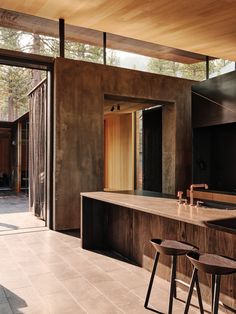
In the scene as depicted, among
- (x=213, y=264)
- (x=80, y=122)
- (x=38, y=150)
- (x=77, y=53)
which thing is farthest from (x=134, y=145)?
(x=213, y=264)

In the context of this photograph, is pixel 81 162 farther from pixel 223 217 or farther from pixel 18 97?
pixel 18 97

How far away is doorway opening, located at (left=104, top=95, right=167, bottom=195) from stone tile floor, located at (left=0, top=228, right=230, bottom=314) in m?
3.31

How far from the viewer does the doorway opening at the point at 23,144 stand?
6117mm

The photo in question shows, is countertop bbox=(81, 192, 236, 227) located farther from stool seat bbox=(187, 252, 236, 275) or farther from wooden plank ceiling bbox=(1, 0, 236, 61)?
wooden plank ceiling bbox=(1, 0, 236, 61)

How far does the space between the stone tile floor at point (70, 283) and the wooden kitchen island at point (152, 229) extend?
0.19m

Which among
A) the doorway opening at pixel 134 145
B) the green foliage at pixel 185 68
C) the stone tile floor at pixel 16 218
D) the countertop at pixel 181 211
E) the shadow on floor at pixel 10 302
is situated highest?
the green foliage at pixel 185 68

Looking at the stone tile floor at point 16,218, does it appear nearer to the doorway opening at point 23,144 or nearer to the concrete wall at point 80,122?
the doorway opening at point 23,144

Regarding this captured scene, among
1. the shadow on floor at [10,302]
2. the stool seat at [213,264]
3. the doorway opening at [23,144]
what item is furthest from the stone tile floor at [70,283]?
the doorway opening at [23,144]

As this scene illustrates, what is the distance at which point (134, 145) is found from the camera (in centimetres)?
899

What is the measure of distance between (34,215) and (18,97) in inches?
245

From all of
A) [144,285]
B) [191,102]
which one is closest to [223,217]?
[144,285]

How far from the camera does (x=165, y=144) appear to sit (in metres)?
7.13

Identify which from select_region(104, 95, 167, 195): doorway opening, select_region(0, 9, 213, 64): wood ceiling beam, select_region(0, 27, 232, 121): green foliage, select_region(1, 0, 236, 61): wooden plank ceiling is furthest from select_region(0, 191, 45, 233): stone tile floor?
select_region(1, 0, 236, 61): wooden plank ceiling

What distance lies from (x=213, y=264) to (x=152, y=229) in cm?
153
